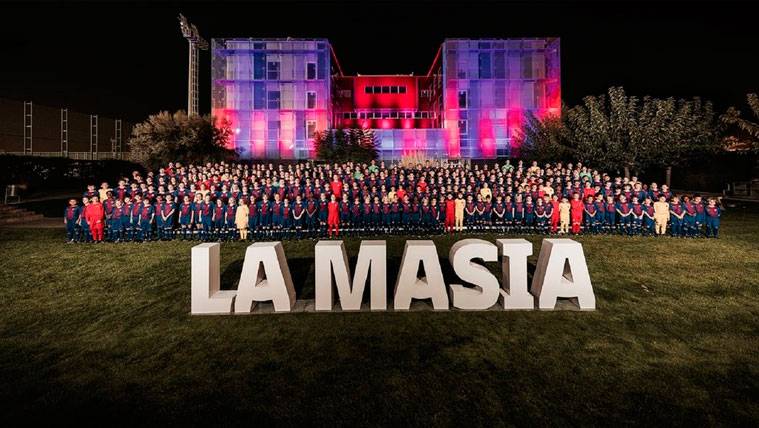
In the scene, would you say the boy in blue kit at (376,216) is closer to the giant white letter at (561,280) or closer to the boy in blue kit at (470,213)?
the boy in blue kit at (470,213)

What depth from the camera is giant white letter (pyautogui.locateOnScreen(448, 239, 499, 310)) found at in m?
7.73

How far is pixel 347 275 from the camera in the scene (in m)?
7.85

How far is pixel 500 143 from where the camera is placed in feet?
133

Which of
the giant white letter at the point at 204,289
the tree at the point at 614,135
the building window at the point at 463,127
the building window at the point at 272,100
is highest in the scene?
the building window at the point at 272,100

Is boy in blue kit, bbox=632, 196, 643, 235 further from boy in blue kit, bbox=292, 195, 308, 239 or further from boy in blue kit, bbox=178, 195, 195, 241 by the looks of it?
boy in blue kit, bbox=178, 195, 195, 241

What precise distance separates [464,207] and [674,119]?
42.5 feet

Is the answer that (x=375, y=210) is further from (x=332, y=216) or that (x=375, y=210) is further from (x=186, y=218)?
(x=186, y=218)

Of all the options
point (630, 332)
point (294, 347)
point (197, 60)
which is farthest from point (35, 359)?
point (197, 60)

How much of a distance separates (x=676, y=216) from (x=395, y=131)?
1146 inches

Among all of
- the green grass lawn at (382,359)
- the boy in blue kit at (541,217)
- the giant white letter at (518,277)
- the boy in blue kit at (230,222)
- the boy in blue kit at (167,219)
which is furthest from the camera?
the boy in blue kit at (541,217)

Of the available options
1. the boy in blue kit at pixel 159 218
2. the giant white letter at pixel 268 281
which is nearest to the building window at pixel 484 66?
the boy in blue kit at pixel 159 218

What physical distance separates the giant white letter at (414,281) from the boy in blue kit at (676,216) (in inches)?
473

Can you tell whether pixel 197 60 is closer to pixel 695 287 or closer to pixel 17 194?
pixel 17 194

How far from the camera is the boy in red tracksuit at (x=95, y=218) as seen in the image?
14.5 meters
